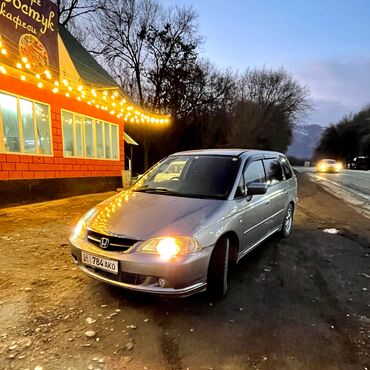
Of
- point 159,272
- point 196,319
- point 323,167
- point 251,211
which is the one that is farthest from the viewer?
point 323,167

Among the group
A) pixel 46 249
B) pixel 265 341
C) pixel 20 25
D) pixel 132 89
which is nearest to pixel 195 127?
pixel 132 89

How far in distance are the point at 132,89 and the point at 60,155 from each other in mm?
19379

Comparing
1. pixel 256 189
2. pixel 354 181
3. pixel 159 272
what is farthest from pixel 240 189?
pixel 354 181

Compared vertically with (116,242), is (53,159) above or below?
above

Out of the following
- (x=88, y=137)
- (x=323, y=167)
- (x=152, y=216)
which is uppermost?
(x=88, y=137)

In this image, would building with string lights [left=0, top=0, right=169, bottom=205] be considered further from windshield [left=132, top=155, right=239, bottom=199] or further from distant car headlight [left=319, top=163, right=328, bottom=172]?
distant car headlight [left=319, top=163, right=328, bottom=172]

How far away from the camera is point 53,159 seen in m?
10.3

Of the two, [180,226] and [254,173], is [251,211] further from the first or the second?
[180,226]

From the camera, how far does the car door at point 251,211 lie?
381 cm

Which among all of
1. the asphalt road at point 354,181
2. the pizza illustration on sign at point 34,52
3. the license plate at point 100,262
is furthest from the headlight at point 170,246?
the asphalt road at point 354,181

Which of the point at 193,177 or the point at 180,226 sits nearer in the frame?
the point at 180,226

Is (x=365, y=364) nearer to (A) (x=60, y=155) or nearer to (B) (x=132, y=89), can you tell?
(A) (x=60, y=155)

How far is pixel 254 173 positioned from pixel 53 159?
8.15 meters

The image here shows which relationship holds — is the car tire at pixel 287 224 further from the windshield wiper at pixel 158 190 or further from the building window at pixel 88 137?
the building window at pixel 88 137
